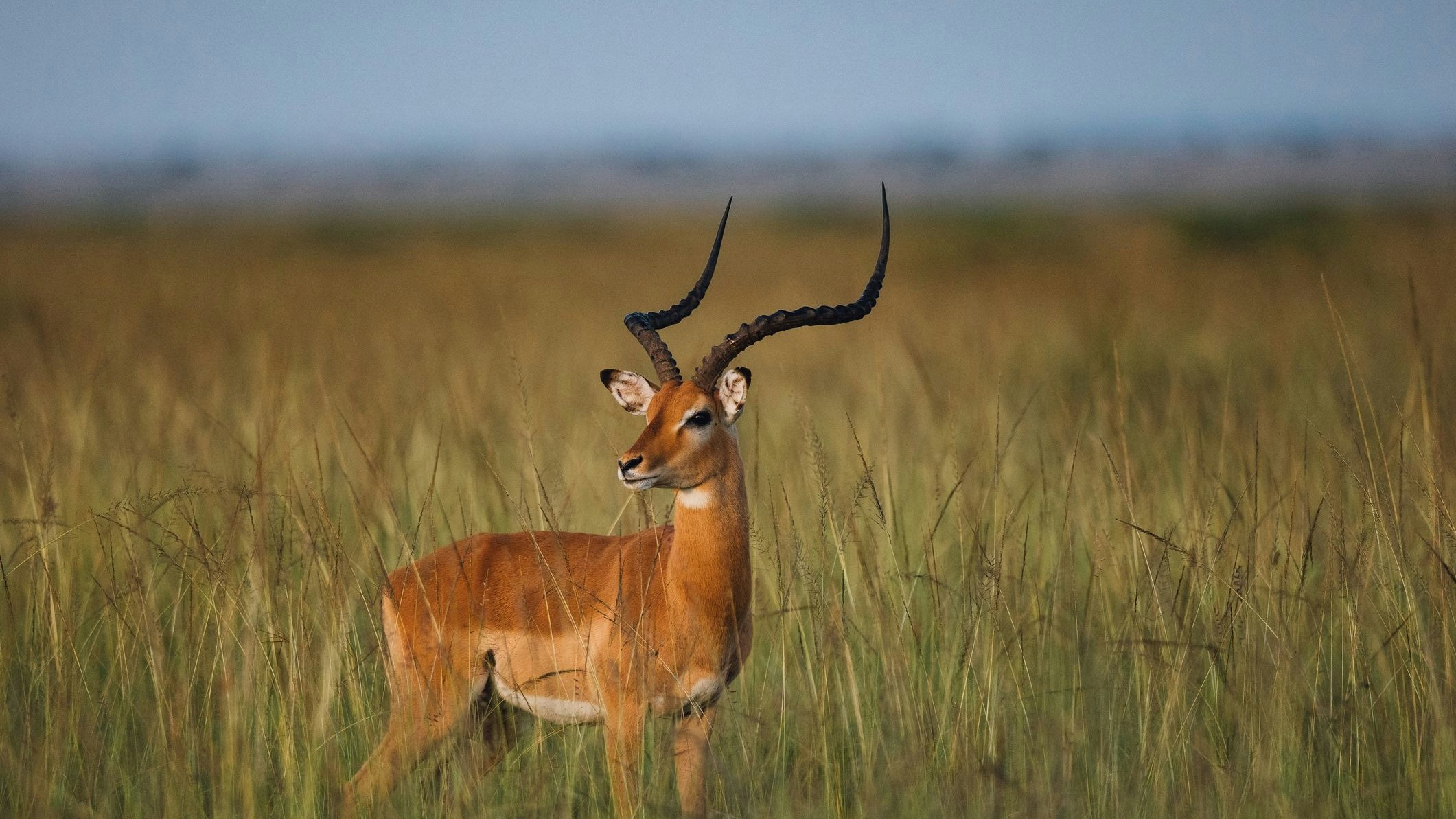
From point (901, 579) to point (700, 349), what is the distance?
63.3 inches

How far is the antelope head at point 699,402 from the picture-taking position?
4.04m

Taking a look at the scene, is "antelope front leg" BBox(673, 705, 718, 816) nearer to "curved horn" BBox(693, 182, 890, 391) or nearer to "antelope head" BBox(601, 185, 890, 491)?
"antelope head" BBox(601, 185, 890, 491)

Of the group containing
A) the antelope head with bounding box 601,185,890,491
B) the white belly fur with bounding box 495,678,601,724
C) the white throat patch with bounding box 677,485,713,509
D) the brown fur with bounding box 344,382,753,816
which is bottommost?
the white belly fur with bounding box 495,678,601,724

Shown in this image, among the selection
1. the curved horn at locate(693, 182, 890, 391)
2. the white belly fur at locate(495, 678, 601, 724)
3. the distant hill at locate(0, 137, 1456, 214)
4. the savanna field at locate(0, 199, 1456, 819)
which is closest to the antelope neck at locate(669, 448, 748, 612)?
the savanna field at locate(0, 199, 1456, 819)

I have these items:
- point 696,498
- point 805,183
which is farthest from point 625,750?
point 805,183

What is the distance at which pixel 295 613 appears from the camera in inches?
190

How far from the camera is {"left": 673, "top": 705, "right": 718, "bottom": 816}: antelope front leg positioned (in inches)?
157

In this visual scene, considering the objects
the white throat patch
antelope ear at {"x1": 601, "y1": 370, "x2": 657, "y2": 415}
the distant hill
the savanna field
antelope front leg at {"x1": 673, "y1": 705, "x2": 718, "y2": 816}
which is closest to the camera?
the savanna field

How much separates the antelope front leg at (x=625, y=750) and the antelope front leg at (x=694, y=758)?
124 mm

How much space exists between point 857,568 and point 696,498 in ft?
5.11

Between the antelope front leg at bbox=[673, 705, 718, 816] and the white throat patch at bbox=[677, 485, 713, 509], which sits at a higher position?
the white throat patch at bbox=[677, 485, 713, 509]

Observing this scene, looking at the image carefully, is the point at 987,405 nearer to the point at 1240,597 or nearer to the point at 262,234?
the point at 1240,597

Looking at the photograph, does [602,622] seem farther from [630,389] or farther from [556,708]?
[630,389]

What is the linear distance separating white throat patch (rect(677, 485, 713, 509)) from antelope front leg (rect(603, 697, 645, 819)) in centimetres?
65
